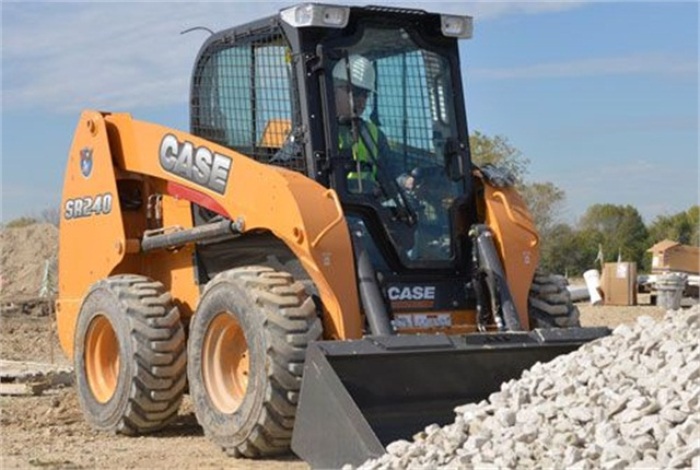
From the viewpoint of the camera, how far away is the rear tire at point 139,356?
8.97 metres

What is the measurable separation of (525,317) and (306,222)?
68.5 inches

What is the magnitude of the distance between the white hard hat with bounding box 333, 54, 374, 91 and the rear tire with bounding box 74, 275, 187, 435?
2074 millimetres

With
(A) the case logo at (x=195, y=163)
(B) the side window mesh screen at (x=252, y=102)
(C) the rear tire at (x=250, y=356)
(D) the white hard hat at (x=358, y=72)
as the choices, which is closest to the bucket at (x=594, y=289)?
(B) the side window mesh screen at (x=252, y=102)

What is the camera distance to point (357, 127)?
8703 millimetres

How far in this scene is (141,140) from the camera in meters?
9.87

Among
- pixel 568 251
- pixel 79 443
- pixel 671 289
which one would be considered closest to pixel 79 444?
pixel 79 443

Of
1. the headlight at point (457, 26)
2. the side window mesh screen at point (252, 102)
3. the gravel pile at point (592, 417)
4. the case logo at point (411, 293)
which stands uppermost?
the headlight at point (457, 26)

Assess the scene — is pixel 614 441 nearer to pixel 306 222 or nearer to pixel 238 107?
pixel 306 222

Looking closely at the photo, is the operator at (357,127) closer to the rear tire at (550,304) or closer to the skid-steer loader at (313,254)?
the skid-steer loader at (313,254)

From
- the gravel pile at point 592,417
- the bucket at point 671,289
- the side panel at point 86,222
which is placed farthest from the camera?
the bucket at point 671,289

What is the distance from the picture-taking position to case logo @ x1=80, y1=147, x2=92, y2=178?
1056 centimetres

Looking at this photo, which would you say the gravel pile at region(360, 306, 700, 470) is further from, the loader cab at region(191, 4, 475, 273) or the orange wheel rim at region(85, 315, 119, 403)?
the orange wheel rim at region(85, 315, 119, 403)

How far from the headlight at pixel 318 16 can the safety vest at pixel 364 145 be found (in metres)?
0.71

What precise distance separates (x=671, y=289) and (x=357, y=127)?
16.3 m
